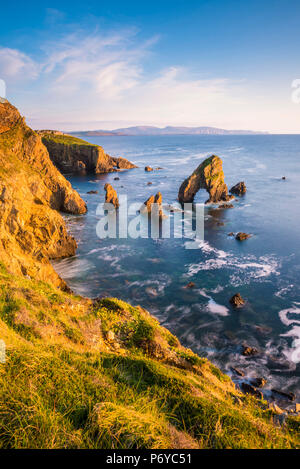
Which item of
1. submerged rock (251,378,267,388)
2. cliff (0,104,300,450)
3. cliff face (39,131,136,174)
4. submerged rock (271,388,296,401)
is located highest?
cliff face (39,131,136,174)

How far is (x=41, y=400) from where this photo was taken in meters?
3.98

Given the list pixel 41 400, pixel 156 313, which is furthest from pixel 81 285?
pixel 41 400

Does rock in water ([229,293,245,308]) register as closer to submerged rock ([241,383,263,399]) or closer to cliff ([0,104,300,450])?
→ submerged rock ([241,383,263,399])

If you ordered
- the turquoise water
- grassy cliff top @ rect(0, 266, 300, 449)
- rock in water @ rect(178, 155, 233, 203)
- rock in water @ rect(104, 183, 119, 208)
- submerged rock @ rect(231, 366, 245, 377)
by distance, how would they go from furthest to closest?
1. rock in water @ rect(178, 155, 233, 203)
2. rock in water @ rect(104, 183, 119, 208)
3. the turquoise water
4. submerged rock @ rect(231, 366, 245, 377)
5. grassy cliff top @ rect(0, 266, 300, 449)

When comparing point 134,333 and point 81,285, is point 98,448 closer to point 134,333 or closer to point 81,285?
point 134,333

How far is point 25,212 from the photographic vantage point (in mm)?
21750

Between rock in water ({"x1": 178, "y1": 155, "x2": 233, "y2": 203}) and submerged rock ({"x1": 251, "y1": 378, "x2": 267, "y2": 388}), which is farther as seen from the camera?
rock in water ({"x1": 178, "y1": 155, "x2": 233, "y2": 203})

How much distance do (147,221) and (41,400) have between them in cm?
4155

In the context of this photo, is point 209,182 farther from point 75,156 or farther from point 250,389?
point 75,156

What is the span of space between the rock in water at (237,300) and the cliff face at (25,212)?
1455cm

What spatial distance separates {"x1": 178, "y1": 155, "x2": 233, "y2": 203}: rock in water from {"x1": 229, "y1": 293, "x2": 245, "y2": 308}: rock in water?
35075mm

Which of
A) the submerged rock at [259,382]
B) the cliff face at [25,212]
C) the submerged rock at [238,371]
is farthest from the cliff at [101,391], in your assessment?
the cliff face at [25,212]

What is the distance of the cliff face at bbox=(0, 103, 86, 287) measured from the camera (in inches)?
676

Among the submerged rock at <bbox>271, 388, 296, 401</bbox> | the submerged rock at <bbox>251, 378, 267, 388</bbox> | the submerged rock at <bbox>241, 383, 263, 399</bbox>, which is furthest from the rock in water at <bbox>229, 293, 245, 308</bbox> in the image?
the submerged rock at <bbox>241, 383, 263, 399</bbox>
